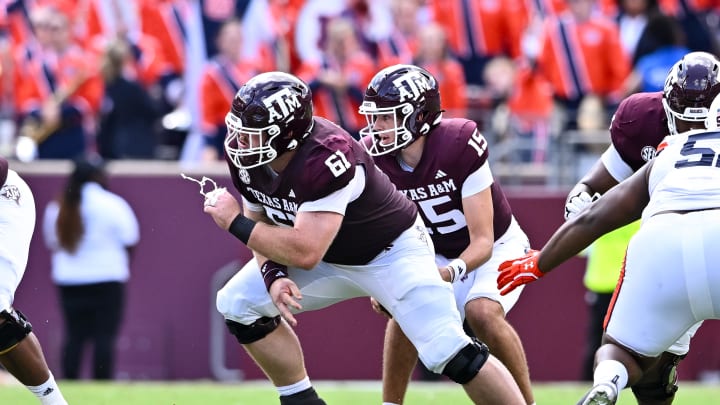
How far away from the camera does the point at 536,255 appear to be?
6.21 metres

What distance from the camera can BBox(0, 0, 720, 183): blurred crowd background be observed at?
12.2 m

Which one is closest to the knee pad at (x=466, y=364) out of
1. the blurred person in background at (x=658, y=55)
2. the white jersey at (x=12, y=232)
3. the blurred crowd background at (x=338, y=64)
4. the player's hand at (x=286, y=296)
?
the player's hand at (x=286, y=296)

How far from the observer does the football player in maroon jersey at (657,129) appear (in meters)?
6.39

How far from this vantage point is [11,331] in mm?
6723

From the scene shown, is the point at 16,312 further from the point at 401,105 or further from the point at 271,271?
the point at 401,105

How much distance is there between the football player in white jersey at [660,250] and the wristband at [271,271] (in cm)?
126

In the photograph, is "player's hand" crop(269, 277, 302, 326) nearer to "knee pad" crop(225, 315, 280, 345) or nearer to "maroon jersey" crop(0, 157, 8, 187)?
"knee pad" crop(225, 315, 280, 345)

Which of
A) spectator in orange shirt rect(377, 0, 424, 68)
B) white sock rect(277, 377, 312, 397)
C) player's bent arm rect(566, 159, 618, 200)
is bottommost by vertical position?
spectator in orange shirt rect(377, 0, 424, 68)

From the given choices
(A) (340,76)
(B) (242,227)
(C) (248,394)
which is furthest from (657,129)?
(A) (340,76)

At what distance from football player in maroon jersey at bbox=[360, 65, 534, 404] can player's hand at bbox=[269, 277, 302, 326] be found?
888 millimetres

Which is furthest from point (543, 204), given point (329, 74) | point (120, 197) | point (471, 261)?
point (471, 261)

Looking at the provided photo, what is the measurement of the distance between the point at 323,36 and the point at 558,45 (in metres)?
2.30

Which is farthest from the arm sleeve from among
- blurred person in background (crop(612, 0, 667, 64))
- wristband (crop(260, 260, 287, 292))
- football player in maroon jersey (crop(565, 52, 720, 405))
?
blurred person in background (crop(612, 0, 667, 64))

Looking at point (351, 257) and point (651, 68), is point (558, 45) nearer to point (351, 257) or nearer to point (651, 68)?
point (651, 68)
